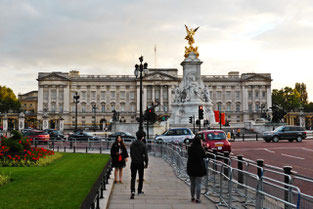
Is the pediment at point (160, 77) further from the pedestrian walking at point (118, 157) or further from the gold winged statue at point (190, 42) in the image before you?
the pedestrian walking at point (118, 157)

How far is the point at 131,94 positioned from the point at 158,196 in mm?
105324

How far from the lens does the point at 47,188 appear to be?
1049cm

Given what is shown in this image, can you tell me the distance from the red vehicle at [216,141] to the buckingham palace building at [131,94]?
89723 mm

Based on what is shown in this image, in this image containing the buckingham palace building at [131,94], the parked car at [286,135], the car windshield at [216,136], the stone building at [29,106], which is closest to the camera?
the car windshield at [216,136]

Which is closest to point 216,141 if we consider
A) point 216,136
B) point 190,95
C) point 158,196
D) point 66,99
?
point 216,136

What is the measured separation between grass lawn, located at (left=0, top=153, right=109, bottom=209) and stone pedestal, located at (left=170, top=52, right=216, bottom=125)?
3513 centimetres

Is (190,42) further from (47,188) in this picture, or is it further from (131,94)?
(131,94)

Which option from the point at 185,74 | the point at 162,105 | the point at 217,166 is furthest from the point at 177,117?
the point at 162,105

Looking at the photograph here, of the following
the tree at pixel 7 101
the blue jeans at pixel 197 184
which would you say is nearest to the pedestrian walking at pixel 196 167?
the blue jeans at pixel 197 184

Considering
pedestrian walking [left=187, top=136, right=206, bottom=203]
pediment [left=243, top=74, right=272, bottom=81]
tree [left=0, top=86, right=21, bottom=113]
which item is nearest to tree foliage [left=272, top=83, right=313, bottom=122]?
pediment [left=243, top=74, right=272, bottom=81]

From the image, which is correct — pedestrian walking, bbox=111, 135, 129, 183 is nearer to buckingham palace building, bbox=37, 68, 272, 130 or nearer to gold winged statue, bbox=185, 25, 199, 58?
gold winged statue, bbox=185, 25, 199, 58

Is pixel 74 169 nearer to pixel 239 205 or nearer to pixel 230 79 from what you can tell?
pixel 239 205

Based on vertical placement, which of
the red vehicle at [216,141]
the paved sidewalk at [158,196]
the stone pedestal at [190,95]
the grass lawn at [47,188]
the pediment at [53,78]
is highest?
the pediment at [53,78]

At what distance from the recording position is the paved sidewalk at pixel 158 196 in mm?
8680
